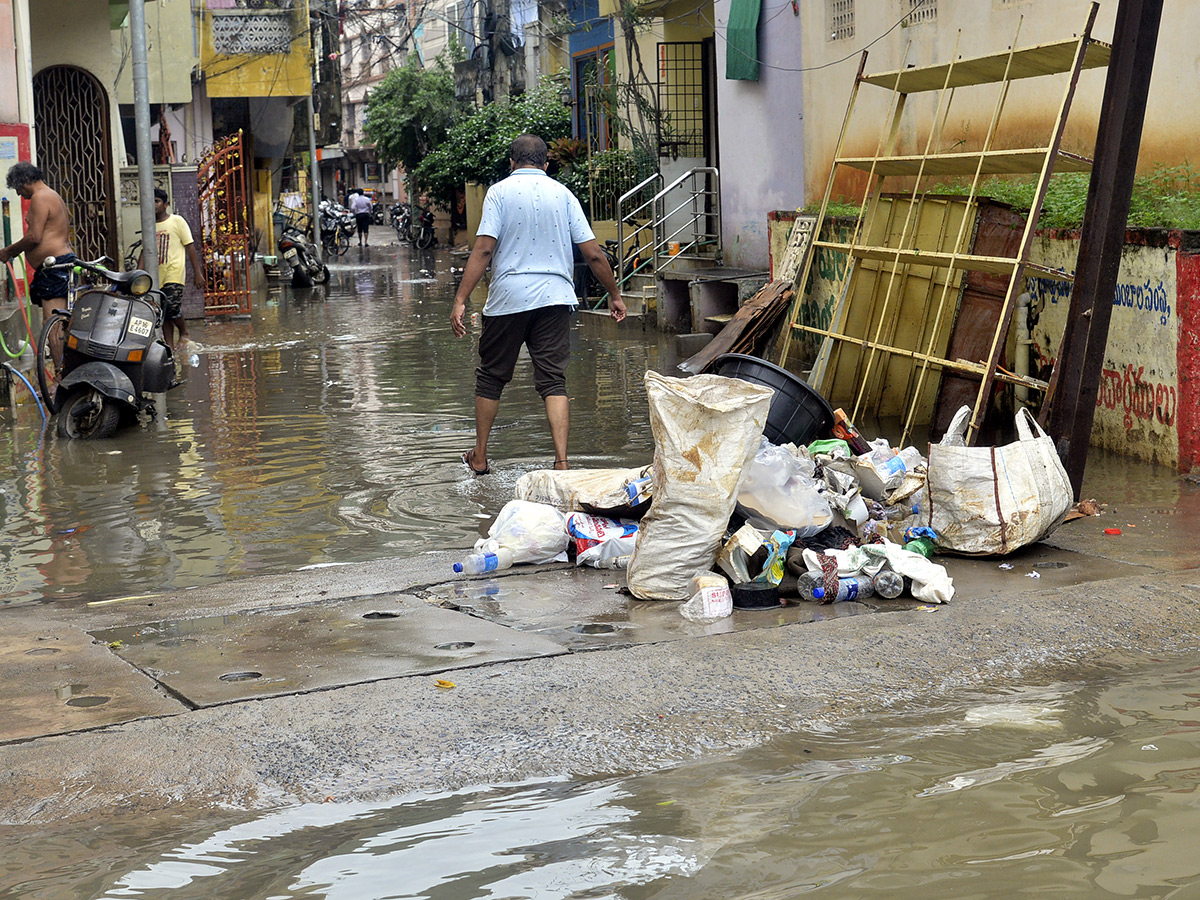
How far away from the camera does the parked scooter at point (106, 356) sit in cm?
848

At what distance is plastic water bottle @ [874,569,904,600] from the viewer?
4.55m

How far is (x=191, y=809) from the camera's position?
9.93 ft

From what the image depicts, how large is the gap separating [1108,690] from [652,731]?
137cm

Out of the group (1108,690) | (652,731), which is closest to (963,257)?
(1108,690)

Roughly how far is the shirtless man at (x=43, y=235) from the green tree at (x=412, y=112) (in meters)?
27.5

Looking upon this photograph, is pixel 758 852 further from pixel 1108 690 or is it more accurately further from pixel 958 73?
pixel 958 73

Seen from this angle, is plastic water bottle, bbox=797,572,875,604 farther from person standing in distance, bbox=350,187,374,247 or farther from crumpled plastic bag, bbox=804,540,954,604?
person standing in distance, bbox=350,187,374,247

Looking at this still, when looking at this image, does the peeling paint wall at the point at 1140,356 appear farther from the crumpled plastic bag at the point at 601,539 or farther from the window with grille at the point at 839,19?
the window with grille at the point at 839,19

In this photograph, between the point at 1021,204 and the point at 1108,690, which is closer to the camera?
the point at 1108,690

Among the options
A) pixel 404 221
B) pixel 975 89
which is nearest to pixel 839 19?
pixel 975 89

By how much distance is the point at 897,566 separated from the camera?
15.0ft

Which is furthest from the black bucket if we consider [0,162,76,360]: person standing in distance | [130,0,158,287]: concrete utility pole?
[130,0,158,287]: concrete utility pole

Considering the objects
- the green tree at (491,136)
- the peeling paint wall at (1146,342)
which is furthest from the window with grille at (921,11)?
the green tree at (491,136)

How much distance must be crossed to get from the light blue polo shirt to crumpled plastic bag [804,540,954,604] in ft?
8.39
